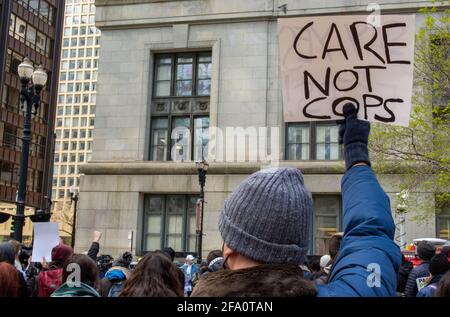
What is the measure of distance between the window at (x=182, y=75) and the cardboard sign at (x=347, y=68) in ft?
91.8

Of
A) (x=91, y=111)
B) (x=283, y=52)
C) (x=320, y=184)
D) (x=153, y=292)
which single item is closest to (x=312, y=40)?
(x=283, y=52)

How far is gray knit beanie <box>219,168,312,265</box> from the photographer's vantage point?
6.14ft

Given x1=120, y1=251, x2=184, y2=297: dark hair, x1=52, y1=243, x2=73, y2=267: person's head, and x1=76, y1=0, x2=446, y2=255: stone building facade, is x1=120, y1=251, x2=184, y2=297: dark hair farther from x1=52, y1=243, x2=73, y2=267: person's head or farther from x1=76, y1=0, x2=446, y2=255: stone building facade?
x1=76, y1=0, x2=446, y2=255: stone building facade

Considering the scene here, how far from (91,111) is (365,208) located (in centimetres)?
15514

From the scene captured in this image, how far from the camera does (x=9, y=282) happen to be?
3773mm

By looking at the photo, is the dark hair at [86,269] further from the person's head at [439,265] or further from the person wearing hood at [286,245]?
the person's head at [439,265]

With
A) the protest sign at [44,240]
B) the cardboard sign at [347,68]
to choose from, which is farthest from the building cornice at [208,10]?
the cardboard sign at [347,68]

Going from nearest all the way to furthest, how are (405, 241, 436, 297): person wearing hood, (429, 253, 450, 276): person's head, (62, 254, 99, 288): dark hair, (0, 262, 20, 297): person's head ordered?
1. (0, 262, 20, 297): person's head
2. (62, 254, 99, 288): dark hair
3. (429, 253, 450, 276): person's head
4. (405, 241, 436, 297): person wearing hood

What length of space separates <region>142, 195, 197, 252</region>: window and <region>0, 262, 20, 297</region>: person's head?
27053mm

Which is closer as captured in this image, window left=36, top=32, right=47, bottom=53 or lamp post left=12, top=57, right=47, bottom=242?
lamp post left=12, top=57, right=47, bottom=242

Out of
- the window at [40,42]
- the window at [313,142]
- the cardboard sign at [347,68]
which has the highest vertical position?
the window at [40,42]

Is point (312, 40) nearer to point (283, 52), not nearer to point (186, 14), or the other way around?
point (283, 52)

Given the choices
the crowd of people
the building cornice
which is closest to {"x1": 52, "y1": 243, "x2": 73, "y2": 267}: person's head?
the crowd of people

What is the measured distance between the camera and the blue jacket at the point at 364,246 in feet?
5.92
